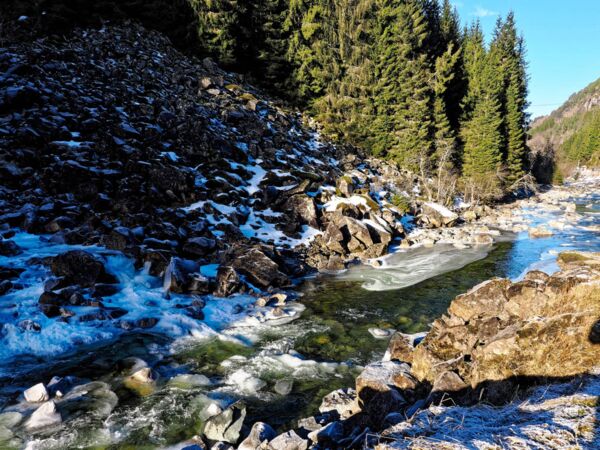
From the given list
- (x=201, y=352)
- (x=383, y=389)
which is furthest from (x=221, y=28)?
(x=383, y=389)

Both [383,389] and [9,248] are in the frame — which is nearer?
[383,389]

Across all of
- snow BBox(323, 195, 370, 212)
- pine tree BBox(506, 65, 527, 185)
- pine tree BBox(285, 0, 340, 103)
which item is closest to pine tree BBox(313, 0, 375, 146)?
→ pine tree BBox(285, 0, 340, 103)

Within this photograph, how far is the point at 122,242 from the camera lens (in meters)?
13.0

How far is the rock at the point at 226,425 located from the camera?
19.3 feet

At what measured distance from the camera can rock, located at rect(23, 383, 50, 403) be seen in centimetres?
665

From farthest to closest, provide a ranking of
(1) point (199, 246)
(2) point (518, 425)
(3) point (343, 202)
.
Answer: (3) point (343, 202) < (1) point (199, 246) < (2) point (518, 425)

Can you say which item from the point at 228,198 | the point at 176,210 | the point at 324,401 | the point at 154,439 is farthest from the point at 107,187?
the point at 324,401

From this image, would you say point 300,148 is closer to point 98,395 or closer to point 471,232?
point 471,232

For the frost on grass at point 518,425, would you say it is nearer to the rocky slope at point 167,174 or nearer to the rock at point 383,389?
the rock at point 383,389

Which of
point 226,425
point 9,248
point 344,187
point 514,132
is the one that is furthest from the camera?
point 514,132

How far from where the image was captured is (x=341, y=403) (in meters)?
6.62

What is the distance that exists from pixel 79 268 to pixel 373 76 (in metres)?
37.4

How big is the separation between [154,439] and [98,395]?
1929mm

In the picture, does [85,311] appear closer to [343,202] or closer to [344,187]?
[343,202]
